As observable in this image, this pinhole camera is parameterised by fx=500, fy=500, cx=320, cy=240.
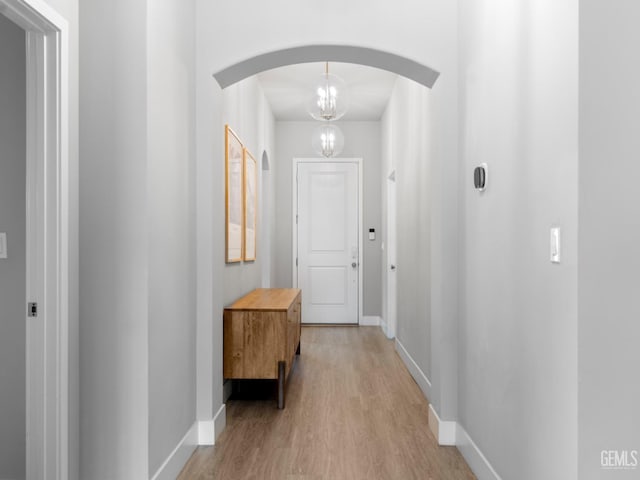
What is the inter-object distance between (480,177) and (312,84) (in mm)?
3533

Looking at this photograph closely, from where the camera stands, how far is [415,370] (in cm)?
414

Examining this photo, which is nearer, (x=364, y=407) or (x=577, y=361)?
(x=577, y=361)

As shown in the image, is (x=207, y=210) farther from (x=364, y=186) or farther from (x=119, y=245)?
(x=364, y=186)

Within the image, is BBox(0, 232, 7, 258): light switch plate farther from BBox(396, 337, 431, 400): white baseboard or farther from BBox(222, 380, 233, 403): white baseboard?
BBox(396, 337, 431, 400): white baseboard

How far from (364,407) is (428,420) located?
19.5 inches

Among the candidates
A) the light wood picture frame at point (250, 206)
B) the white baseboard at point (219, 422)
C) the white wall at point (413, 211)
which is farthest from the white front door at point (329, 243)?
the white baseboard at point (219, 422)

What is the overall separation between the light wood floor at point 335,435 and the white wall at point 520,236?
37 cm

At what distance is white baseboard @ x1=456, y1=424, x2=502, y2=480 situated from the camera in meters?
2.21

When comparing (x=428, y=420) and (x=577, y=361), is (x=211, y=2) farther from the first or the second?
(x=428, y=420)

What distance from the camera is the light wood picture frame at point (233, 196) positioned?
355 cm

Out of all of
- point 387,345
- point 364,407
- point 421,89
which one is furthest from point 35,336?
point 387,345

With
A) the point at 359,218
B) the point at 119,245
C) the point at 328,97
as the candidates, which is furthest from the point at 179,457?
the point at 359,218

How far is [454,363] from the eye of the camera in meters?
2.79

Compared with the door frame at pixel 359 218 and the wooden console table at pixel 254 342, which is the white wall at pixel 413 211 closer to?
the wooden console table at pixel 254 342
